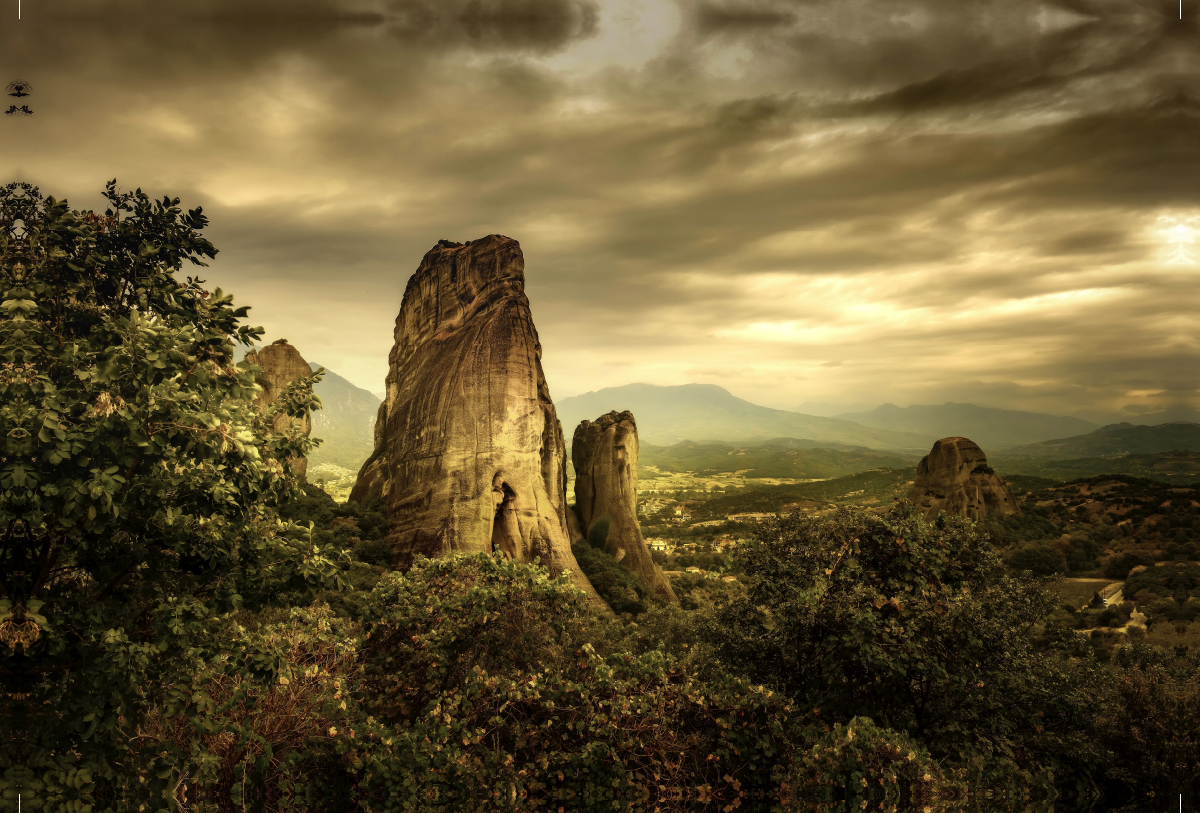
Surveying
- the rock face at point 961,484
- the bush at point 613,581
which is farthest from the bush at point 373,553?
the rock face at point 961,484

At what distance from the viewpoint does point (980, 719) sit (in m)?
11.5

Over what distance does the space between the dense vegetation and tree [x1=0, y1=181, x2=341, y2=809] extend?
47mm

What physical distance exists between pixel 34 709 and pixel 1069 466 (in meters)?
254

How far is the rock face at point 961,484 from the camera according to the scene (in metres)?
58.7

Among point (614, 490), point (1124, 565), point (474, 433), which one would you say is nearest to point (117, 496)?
point (474, 433)

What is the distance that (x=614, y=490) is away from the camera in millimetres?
44969

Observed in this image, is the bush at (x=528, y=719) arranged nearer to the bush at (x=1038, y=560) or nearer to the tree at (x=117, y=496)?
the tree at (x=117, y=496)

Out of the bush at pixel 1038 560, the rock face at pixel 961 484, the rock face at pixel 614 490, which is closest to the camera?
the rock face at pixel 614 490

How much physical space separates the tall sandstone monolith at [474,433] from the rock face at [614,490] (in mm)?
5949

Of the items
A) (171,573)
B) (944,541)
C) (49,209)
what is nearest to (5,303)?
(49,209)

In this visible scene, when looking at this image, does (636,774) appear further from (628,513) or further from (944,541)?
(628,513)

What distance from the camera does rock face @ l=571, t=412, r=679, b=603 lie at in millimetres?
41906

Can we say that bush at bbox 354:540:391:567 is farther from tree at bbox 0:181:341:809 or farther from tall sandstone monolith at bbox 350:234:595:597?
tree at bbox 0:181:341:809

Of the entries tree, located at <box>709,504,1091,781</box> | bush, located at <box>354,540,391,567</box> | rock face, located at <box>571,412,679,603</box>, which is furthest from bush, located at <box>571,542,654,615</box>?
tree, located at <box>709,504,1091,781</box>
